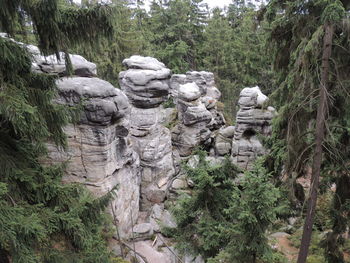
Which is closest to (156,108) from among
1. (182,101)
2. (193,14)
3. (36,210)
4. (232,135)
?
(182,101)

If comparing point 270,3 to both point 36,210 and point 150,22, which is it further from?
point 150,22

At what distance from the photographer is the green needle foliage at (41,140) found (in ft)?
12.1

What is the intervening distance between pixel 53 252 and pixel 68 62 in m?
3.11

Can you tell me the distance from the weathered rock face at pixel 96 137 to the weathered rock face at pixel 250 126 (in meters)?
7.78

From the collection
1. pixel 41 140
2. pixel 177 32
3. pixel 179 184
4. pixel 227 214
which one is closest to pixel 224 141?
pixel 179 184

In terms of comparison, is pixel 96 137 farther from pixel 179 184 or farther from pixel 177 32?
pixel 177 32

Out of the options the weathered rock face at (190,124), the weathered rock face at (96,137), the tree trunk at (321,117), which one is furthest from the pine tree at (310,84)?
the weathered rock face at (190,124)

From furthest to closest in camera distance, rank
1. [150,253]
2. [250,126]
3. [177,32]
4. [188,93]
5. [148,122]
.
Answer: [177,32] < [188,93] < [250,126] < [148,122] < [150,253]

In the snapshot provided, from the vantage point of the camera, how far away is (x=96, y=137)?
11.2 metres

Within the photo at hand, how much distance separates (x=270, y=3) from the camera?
6.79 metres

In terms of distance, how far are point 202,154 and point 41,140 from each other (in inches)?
182

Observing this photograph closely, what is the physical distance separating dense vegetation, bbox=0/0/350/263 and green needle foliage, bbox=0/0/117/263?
0.05 ft

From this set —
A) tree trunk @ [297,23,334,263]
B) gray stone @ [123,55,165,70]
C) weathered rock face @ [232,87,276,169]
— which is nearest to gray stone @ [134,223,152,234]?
weathered rock face @ [232,87,276,169]

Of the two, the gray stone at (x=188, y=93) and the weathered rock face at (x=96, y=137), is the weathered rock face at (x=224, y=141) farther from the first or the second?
the weathered rock face at (x=96, y=137)
